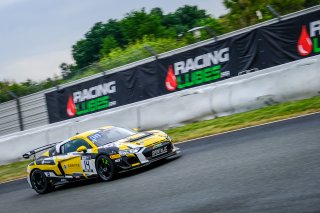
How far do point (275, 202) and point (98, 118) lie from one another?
13.4 metres

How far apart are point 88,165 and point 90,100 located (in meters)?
11.7

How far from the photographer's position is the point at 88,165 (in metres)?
12.3

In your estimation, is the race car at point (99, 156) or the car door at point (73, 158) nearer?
the race car at point (99, 156)

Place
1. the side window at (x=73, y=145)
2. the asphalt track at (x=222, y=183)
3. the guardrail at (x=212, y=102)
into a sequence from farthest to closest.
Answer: the guardrail at (x=212, y=102) < the side window at (x=73, y=145) < the asphalt track at (x=222, y=183)

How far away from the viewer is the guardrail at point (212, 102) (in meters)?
15.5

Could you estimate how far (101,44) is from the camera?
3807 inches

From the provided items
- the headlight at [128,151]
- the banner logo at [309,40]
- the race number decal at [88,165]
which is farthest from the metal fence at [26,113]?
the headlight at [128,151]

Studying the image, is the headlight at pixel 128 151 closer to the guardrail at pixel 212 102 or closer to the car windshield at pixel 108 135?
the car windshield at pixel 108 135

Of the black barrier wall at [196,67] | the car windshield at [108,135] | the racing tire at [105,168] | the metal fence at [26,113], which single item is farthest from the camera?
the metal fence at [26,113]

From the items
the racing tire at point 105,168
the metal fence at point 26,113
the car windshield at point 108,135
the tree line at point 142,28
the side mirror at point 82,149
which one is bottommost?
the racing tire at point 105,168

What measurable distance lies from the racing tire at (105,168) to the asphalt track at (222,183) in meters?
0.22

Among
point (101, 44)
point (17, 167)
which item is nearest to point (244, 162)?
point (17, 167)

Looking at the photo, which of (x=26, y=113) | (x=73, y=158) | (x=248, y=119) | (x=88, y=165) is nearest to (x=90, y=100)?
(x=26, y=113)

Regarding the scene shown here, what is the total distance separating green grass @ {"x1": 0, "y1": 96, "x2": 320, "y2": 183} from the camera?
1472 centimetres
